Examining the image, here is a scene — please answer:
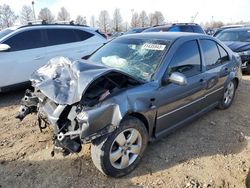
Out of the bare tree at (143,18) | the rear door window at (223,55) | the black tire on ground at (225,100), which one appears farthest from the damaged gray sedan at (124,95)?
the bare tree at (143,18)

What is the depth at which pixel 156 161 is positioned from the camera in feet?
12.5

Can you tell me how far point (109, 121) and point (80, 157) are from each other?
952 millimetres

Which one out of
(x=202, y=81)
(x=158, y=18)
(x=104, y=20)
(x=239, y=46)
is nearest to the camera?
(x=202, y=81)

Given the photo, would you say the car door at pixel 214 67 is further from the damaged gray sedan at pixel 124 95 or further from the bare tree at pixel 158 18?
the bare tree at pixel 158 18

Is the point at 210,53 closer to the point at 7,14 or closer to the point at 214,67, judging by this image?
the point at 214,67

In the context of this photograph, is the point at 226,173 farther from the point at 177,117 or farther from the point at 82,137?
the point at 82,137

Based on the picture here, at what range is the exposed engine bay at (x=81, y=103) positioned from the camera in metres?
3.03

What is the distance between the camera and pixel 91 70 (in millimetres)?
3240

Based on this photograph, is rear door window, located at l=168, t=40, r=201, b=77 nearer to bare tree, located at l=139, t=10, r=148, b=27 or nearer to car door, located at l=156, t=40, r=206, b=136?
car door, located at l=156, t=40, r=206, b=136

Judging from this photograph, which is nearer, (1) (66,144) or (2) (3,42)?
(1) (66,144)

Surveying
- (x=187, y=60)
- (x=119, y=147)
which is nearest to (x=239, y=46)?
(x=187, y=60)

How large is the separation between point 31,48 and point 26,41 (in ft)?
0.63

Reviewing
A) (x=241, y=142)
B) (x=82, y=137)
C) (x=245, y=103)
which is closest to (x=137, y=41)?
(x=82, y=137)

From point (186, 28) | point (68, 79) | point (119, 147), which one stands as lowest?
point (186, 28)
